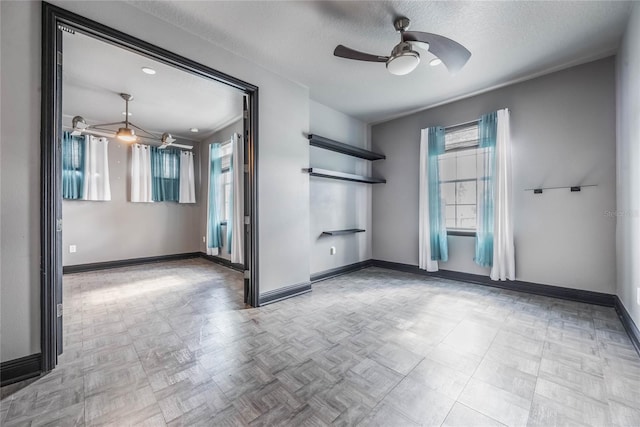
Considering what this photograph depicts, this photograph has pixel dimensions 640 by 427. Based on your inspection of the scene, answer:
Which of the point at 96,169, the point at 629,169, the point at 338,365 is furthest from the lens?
the point at 96,169

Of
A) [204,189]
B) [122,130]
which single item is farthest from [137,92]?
[204,189]

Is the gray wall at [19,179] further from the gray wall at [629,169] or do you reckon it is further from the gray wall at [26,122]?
the gray wall at [629,169]

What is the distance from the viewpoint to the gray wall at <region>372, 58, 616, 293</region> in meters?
2.87

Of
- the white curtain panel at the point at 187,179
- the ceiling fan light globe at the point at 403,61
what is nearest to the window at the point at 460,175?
the ceiling fan light globe at the point at 403,61

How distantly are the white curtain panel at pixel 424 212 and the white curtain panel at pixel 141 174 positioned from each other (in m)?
5.44

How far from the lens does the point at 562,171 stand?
312cm

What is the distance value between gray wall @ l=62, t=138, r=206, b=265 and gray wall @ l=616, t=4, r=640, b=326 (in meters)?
6.77

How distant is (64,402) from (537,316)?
152 inches

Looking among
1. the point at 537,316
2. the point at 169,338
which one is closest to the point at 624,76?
the point at 537,316

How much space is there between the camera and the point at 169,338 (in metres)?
2.22

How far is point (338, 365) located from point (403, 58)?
244 centimetres

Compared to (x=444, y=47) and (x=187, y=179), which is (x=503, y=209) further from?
(x=187, y=179)

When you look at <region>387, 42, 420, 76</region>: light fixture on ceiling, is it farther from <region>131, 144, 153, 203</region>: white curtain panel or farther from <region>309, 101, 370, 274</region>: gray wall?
<region>131, 144, 153, 203</region>: white curtain panel

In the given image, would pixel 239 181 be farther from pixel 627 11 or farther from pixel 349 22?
pixel 627 11
